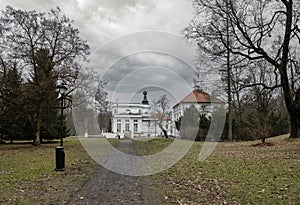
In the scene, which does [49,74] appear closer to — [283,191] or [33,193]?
[33,193]

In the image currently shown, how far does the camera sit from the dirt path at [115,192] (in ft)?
19.5

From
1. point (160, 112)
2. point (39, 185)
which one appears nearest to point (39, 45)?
point (160, 112)

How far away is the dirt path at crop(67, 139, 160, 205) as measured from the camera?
19.5 feet

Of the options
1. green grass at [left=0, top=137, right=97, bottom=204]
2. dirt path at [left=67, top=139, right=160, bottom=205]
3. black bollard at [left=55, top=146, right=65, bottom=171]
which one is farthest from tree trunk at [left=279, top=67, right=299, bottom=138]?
black bollard at [left=55, top=146, right=65, bottom=171]

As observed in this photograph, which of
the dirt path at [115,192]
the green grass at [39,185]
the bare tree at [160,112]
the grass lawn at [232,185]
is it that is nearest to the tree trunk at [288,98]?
the grass lawn at [232,185]

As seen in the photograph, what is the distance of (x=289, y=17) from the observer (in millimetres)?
16250

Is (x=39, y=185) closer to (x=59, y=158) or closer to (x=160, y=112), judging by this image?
(x=59, y=158)

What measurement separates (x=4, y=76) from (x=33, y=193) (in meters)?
16.9

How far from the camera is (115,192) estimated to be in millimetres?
6785

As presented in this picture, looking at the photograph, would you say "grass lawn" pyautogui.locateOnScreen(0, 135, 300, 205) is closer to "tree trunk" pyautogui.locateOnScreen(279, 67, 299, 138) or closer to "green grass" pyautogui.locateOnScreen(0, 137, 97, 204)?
"green grass" pyautogui.locateOnScreen(0, 137, 97, 204)

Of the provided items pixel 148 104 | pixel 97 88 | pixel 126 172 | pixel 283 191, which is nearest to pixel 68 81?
pixel 97 88

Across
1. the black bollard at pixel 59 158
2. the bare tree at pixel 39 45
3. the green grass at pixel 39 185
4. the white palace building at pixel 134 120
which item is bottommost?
the green grass at pixel 39 185

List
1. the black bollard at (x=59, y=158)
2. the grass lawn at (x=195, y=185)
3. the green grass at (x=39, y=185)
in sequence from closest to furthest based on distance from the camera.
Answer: the grass lawn at (x=195, y=185) < the green grass at (x=39, y=185) < the black bollard at (x=59, y=158)

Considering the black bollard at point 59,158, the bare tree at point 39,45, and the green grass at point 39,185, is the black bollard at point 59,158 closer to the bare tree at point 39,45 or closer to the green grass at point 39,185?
the green grass at point 39,185
